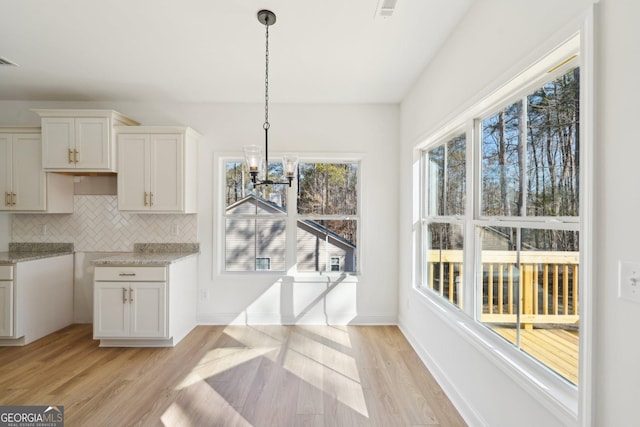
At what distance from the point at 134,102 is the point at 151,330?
2720mm

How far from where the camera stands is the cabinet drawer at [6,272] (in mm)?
3216

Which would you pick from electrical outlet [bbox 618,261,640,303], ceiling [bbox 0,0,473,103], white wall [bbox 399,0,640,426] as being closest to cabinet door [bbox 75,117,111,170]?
ceiling [bbox 0,0,473,103]

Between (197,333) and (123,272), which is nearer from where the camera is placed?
(123,272)

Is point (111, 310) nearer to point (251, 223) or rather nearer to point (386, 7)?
point (251, 223)

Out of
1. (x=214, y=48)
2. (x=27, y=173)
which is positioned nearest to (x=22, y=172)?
(x=27, y=173)

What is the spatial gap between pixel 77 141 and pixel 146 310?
2.00 meters

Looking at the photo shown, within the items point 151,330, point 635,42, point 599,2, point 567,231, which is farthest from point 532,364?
point 151,330

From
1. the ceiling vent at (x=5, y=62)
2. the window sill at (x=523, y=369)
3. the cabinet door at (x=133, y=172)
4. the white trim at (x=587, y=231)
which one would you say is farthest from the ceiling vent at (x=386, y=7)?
the ceiling vent at (x=5, y=62)

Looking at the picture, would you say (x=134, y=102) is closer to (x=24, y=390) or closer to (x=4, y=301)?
(x=4, y=301)

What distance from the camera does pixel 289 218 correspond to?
4.11 m

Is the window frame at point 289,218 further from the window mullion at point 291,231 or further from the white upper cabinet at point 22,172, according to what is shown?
the white upper cabinet at point 22,172

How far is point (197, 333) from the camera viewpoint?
3715 millimetres

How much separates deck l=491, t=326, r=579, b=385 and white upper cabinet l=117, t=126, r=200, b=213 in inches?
133

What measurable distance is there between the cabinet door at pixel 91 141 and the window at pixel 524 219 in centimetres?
351
